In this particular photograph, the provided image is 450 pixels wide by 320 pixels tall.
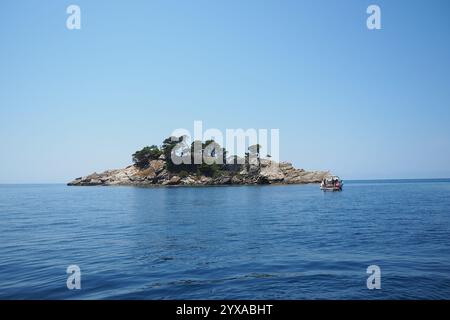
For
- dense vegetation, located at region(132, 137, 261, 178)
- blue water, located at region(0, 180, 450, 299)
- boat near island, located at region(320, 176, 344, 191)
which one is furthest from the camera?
dense vegetation, located at region(132, 137, 261, 178)

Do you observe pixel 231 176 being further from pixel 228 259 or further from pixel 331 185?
pixel 228 259

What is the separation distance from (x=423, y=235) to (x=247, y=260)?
19.4 meters

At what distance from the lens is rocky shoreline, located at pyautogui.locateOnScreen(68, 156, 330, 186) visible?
170375mm

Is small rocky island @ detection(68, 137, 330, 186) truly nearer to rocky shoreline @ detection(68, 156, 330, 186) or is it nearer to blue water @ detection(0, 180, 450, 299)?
rocky shoreline @ detection(68, 156, 330, 186)

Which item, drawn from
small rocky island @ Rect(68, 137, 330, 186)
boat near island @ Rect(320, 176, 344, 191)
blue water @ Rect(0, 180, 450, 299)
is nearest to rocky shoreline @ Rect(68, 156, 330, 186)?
small rocky island @ Rect(68, 137, 330, 186)

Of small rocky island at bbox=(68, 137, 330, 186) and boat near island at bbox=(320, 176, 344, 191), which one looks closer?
boat near island at bbox=(320, 176, 344, 191)

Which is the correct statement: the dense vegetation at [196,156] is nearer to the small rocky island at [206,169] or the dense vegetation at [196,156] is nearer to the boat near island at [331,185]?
the small rocky island at [206,169]

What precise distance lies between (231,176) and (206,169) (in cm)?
1415

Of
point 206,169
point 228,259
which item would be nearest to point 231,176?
point 206,169

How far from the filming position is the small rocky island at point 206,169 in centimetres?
17075

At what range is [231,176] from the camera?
177 metres

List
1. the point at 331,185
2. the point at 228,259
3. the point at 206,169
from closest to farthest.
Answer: the point at 228,259 < the point at 331,185 < the point at 206,169

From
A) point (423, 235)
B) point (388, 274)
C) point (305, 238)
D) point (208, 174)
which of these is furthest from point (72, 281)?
point (208, 174)

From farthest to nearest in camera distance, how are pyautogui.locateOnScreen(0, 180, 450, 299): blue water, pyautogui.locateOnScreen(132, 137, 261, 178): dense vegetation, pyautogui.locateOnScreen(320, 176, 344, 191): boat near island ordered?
pyautogui.locateOnScreen(132, 137, 261, 178): dense vegetation
pyautogui.locateOnScreen(320, 176, 344, 191): boat near island
pyautogui.locateOnScreen(0, 180, 450, 299): blue water
